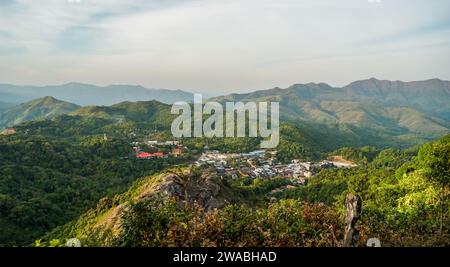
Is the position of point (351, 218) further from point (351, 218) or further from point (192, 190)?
point (192, 190)

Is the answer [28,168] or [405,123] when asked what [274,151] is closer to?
[28,168]

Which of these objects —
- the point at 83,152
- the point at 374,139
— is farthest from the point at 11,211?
the point at 374,139

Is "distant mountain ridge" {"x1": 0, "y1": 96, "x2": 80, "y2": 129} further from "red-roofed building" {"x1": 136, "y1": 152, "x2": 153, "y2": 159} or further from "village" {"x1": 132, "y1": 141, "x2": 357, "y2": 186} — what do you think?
"red-roofed building" {"x1": 136, "y1": 152, "x2": 153, "y2": 159}

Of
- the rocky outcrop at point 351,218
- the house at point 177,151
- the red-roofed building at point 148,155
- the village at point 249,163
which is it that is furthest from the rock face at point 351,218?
the house at point 177,151

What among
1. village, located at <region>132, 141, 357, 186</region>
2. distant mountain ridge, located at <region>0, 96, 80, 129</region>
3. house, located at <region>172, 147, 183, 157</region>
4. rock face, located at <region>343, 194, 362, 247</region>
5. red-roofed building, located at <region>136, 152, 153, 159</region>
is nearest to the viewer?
rock face, located at <region>343, 194, 362, 247</region>

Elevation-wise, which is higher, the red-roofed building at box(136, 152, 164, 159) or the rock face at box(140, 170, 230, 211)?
the rock face at box(140, 170, 230, 211)

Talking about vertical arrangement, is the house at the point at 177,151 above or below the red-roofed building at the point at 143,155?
below

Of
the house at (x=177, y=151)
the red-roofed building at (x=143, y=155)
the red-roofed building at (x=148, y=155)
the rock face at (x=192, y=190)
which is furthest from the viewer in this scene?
the house at (x=177, y=151)

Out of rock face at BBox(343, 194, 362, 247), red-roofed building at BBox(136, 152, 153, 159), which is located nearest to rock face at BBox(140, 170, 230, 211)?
rock face at BBox(343, 194, 362, 247)

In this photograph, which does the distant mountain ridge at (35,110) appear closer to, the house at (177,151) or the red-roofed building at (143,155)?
the house at (177,151)
